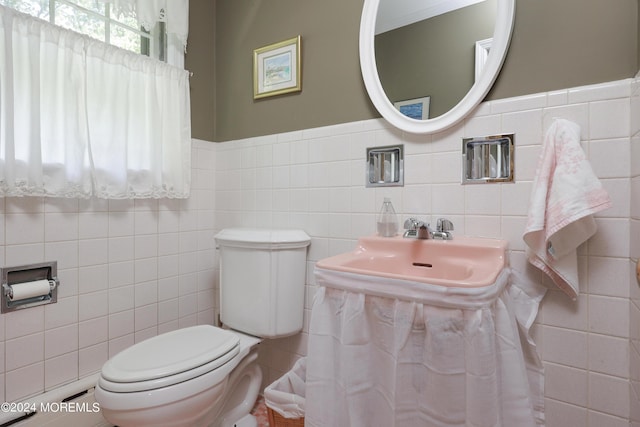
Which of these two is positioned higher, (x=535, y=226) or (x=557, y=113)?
(x=557, y=113)

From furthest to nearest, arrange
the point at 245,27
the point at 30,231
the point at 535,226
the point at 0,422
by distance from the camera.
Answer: the point at 245,27 → the point at 30,231 → the point at 0,422 → the point at 535,226

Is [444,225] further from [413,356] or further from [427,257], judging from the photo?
[413,356]

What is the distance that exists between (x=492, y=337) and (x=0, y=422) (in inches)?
60.6

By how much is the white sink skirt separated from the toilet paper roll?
3.39ft

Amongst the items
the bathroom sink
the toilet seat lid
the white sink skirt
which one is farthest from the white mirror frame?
the toilet seat lid

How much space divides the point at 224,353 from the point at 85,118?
107 centimetres

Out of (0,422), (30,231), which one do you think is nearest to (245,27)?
(30,231)

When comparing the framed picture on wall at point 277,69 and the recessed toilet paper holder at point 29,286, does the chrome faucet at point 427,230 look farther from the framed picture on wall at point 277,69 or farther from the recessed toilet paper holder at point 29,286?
the recessed toilet paper holder at point 29,286

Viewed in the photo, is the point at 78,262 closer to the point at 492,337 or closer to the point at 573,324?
the point at 492,337

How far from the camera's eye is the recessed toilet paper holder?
113cm

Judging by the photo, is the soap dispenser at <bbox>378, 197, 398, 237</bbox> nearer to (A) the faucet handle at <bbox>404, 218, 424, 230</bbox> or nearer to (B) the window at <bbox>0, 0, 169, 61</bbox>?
(A) the faucet handle at <bbox>404, 218, 424, 230</bbox>

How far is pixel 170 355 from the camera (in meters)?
1.14

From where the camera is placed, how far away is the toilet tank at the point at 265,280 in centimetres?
138

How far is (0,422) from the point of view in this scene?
3.50ft
